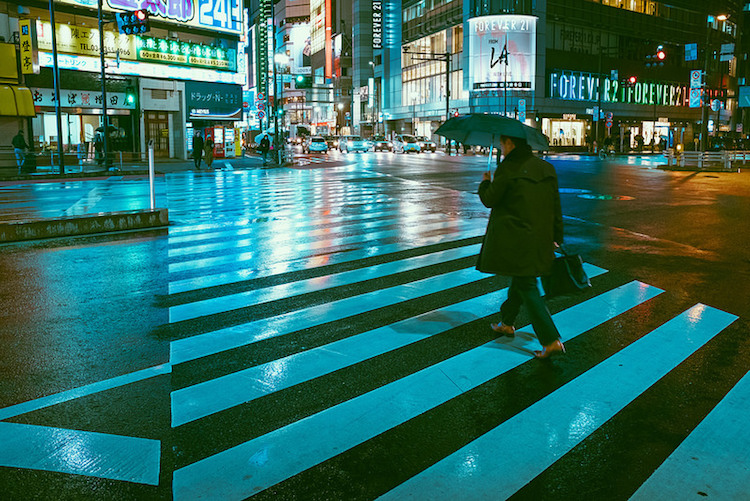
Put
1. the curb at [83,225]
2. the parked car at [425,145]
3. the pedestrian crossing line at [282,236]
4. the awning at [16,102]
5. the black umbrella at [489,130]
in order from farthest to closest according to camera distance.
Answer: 1. the parked car at [425,145]
2. the awning at [16,102]
3. the curb at [83,225]
4. the pedestrian crossing line at [282,236]
5. the black umbrella at [489,130]

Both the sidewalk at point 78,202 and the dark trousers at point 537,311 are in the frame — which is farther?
the sidewalk at point 78,202

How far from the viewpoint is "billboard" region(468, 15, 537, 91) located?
70812mm

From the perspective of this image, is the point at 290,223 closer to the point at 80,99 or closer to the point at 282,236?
the point at 282,236

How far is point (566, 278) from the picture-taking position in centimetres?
544

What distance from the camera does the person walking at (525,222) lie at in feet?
17.1

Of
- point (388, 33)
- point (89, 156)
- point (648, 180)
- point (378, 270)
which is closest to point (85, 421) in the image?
point (378, 270)

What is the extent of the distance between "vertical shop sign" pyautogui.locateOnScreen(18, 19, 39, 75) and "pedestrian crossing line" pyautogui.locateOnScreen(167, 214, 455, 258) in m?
25.5

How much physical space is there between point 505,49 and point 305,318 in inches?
2742

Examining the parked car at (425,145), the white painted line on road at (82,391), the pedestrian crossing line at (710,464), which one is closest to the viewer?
the pedestrian crossing line at (710,464)

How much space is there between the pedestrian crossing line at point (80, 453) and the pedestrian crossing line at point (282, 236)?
627cm

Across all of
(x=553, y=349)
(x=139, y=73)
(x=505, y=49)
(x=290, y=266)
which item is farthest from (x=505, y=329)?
(x=505, y=49)

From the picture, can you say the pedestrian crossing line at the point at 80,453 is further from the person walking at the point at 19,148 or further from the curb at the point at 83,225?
the person walking at the point at 19,148

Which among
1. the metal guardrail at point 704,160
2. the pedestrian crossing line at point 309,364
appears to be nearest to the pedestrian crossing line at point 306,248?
the pedestrian crossing line at point 309,364

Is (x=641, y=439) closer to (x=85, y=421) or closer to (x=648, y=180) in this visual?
(x=85, y=421)
